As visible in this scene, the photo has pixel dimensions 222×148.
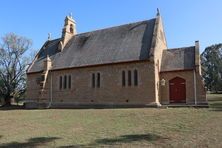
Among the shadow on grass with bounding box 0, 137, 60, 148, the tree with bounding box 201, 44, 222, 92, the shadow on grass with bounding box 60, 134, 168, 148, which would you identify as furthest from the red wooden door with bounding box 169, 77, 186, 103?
the tree with bounding box 201, 44, 222, 92

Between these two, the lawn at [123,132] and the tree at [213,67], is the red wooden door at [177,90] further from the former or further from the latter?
the tree at [213,67]

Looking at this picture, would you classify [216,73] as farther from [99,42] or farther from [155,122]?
[155,122]

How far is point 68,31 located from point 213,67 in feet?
176

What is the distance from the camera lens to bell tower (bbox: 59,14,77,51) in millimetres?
37500

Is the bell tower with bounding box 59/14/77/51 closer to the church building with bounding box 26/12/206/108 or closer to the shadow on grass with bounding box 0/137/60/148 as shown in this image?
the church building with bounding box 26/12/206/108

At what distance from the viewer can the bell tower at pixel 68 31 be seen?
123 feet

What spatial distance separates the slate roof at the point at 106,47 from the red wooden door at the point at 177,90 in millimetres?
3829

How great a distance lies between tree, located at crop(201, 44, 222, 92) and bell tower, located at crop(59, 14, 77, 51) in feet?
146

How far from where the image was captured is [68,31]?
3834 centimetres

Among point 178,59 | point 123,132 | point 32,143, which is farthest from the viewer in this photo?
point 178,59

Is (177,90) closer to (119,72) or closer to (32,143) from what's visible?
(119,72)

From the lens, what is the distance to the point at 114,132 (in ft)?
47.3

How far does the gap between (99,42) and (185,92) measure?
41.4ft

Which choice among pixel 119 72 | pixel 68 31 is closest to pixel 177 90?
pixel 119 72
